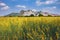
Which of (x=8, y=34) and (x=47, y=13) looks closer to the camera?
(x=8, y=34)

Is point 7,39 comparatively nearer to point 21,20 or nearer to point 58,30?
point 21,20

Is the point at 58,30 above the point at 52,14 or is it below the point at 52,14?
below

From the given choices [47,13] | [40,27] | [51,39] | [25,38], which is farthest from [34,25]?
[47,13]

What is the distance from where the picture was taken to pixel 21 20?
152cm

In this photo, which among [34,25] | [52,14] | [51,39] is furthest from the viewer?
[52,14]

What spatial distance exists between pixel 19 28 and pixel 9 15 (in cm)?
47

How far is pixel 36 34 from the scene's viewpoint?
1262 millimetres

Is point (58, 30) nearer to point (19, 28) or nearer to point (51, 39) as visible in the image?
point (51, 39)

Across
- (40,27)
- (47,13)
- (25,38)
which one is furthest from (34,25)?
(47,13)

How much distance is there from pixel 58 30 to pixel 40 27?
18cm

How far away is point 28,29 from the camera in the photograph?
1396mm

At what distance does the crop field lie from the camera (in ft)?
4.28

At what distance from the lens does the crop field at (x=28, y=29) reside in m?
1.31

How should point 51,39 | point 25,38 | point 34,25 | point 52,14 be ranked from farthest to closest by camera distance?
point 52,14, point 34,25, point 25,38, point 51,39
